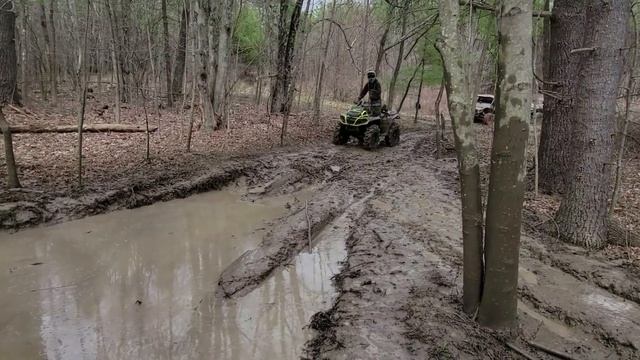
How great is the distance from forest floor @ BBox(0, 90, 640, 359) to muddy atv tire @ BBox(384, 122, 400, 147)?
0.66 m

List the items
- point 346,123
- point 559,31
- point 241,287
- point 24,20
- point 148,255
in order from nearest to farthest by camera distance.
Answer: point 241,287
point 148,255
point 559,31
point 346,123
point 24,20

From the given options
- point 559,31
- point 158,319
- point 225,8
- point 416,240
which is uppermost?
point 225,8

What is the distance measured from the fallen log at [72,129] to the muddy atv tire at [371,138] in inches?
222

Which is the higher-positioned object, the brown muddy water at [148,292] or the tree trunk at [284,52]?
the tree trunk at [284,52]

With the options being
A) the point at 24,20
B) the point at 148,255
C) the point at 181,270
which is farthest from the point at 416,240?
the point at 24,20

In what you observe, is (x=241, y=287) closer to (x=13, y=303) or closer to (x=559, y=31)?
(x=13, y=303)

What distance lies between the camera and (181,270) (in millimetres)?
5516

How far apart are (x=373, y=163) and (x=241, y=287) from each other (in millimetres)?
6818

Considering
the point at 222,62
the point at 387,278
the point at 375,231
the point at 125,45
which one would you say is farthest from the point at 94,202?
the point at 125,45

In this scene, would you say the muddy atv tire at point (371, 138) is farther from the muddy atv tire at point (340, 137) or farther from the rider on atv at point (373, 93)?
the muddy atv tire at point (340, 137)

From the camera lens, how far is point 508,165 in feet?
11.5

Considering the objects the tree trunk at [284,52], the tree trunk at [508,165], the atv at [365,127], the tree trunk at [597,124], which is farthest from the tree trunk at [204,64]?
the tree trunk at [508,165]

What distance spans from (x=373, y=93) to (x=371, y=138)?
1.28 metres

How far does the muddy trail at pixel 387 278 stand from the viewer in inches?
148
